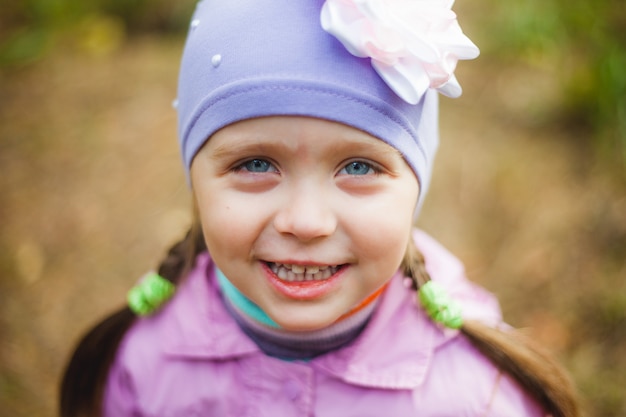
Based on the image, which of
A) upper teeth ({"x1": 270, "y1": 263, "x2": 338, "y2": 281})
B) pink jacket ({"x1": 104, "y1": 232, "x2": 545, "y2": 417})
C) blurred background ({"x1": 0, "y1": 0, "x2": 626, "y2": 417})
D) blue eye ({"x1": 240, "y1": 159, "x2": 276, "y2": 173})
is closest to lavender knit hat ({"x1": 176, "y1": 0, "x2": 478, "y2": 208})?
blue eye ({"x1": 240, "y1": 159, "x2": 276, "y2": 173})

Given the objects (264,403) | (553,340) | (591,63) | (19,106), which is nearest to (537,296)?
(553,340)

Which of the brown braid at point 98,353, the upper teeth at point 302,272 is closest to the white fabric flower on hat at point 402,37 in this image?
the upper teeth at point 302,272

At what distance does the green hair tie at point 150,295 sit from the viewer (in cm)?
181

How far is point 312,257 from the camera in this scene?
1.34m

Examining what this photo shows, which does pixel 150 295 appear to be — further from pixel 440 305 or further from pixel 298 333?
pixel 440 305

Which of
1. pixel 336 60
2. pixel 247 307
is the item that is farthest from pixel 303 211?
pixel 247 307

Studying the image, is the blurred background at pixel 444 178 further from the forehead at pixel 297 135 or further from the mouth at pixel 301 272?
the forehead at pixel 297 135

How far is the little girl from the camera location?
Result: 128cm

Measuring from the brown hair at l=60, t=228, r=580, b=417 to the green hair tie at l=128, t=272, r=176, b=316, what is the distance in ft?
0.12

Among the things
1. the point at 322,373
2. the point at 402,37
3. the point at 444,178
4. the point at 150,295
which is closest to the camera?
the point at 402,37

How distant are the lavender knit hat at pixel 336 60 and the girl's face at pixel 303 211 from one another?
0.13 feet

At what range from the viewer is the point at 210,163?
139 centimetres

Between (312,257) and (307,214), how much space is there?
12 cm

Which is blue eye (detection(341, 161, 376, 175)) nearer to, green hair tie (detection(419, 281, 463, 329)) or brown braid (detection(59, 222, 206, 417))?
green hair tie (detection(419, 281, 463, 329))
